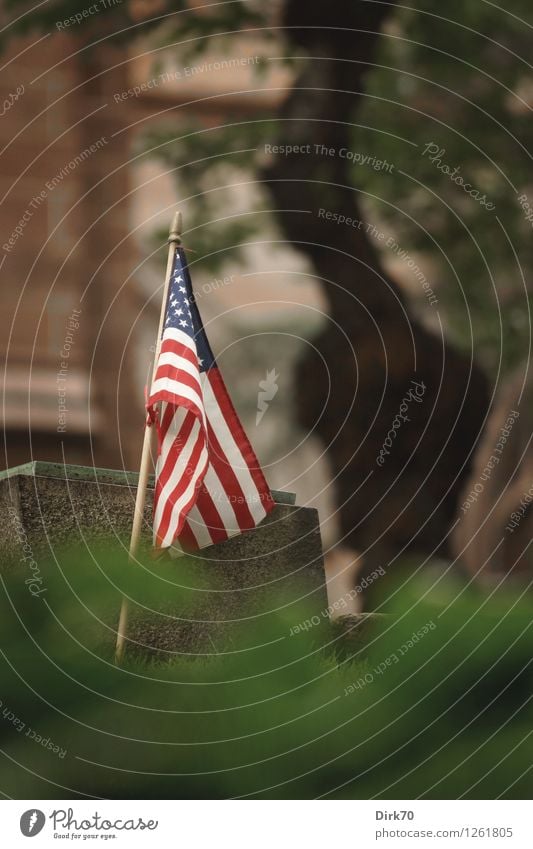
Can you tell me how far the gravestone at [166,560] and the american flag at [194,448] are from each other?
192 millimetres

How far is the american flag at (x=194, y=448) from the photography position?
5.67m

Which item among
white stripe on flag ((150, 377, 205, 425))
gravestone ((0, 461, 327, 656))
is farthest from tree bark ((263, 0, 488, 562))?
white stripe on flag ((150, 377, 205, 425))

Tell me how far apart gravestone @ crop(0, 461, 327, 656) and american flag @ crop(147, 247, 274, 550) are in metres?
0.19

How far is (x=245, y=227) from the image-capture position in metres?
Answer: 12.7

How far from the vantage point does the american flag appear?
5.67 meters

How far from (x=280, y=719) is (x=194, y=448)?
1.62 meters

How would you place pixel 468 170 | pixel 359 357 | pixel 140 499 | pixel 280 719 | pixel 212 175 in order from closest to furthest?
pixel 280 719 < pixel 140 499 < pixel 359 357 < pixel 468 170 < pixel 212 175

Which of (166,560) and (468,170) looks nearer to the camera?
(166,560)

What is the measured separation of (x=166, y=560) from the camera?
6043 mm

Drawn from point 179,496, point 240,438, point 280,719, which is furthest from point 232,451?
point 280,719

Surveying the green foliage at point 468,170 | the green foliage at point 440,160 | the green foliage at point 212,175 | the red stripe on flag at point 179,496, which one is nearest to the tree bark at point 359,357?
the green foliage at point 440,160

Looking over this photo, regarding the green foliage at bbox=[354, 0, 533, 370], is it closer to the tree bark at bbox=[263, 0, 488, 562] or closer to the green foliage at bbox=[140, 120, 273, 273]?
the tree bark at bbox=[263, 0, 488, 562]

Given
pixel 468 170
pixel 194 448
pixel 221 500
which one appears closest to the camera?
pixel 194 448

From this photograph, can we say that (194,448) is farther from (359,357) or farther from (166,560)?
(359,357)
